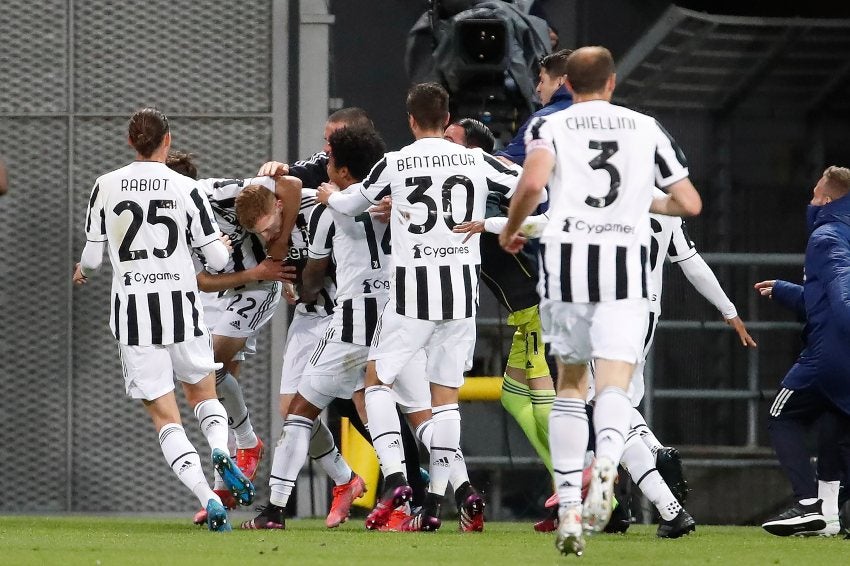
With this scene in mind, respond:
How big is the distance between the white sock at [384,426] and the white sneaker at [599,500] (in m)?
2.06

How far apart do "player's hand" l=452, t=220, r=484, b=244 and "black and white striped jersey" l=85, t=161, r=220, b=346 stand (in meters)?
1.12

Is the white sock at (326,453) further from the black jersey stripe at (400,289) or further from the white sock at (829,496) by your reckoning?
the white sock at (829,496)

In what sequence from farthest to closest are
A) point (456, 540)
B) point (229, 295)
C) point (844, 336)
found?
1. point (229, 295)
2. point (844, 336)
3. point (456, 540)

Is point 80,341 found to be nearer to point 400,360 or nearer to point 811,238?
point 400,360

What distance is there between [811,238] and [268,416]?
3.75 metres

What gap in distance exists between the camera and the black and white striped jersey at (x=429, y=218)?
706cm

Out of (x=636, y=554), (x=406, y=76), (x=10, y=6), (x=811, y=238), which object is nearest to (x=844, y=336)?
(x=811, y=238)

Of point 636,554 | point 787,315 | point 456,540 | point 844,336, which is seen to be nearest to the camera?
point 636,554

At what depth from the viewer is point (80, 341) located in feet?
32.8

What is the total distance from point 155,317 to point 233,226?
1.18 metres

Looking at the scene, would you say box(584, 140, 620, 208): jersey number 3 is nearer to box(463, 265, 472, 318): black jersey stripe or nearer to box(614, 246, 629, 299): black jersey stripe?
box(614, 246, 629, 299): black jersey stripe

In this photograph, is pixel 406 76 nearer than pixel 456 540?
No

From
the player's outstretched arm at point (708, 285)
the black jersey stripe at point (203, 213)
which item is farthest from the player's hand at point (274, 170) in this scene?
the player's outstretched arm at point (708, 285)

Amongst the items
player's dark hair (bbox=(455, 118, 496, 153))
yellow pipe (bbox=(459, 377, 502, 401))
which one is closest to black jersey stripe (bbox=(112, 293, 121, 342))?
player's dark hair (bbox=(455, 118, 496, 153))
